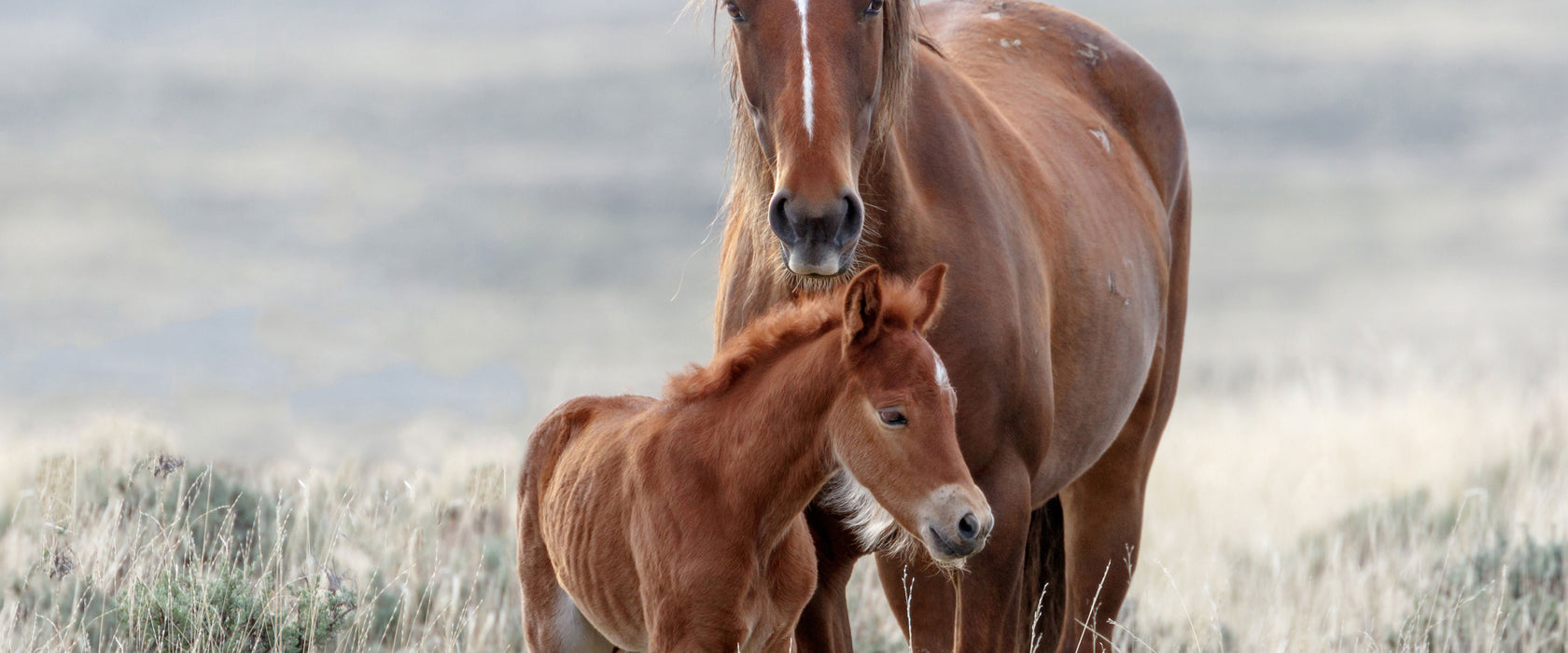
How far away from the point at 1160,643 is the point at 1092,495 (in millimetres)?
1553

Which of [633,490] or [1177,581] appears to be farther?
[1177,581]

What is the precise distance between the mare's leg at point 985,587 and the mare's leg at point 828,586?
0.17 metres

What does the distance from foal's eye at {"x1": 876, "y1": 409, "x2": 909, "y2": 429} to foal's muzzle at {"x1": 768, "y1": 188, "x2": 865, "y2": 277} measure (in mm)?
341

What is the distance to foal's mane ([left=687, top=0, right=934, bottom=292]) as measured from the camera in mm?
3654

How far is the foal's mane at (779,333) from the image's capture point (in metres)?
3.14

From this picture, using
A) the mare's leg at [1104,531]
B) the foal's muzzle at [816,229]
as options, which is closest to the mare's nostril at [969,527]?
the foal's muzzle at [816,229]

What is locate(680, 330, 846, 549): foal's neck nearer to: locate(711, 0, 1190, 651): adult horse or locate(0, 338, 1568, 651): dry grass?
locate(711, 0, 1190, 651): adult horse

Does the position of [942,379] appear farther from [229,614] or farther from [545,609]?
[229,614]

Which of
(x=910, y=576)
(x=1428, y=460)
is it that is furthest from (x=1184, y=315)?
(x=1428, y=460)

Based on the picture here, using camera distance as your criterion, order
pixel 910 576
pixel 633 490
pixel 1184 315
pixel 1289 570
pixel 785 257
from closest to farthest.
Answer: pixel 785 257
pixel 633 490
pixel 910 576
pixel 1184 315
pixel 1289 570

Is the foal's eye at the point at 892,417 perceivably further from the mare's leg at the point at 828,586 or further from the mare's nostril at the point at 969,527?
the mare's leg at the point at 828,586

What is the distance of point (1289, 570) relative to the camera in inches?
324

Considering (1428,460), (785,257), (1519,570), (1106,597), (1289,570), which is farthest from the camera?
(1428,460)

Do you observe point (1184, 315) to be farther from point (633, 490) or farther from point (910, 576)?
point (633, 490)
